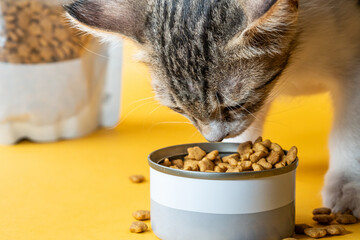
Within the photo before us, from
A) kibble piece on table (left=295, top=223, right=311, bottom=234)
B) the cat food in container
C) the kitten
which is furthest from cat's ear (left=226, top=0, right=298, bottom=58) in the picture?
the cat food in container

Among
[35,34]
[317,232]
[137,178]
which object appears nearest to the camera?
[317,232]

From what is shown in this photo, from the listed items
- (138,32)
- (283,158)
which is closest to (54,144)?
(138,32)

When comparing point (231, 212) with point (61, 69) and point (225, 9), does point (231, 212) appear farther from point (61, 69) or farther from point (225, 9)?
point (61, 69)

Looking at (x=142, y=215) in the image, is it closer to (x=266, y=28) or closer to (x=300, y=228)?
(x=300, y=228)

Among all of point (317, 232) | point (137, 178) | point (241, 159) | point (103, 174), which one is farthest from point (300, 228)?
point (103, 174)

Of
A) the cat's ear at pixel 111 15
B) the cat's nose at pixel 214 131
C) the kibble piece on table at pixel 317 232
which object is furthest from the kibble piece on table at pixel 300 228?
the cat's ear at pixel 111 15
